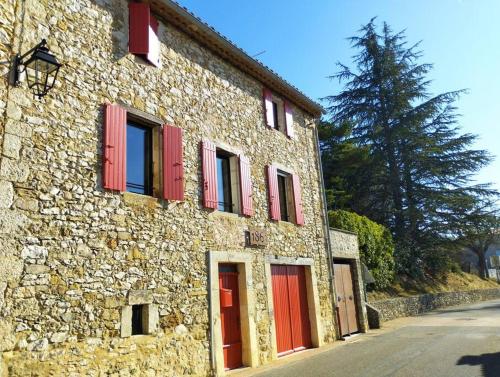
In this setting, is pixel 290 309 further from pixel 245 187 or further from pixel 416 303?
pixel 416 303

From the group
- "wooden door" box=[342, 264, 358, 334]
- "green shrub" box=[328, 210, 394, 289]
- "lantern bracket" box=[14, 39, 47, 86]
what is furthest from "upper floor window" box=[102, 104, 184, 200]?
"green shrub" box=[328, 210, 394, 289]

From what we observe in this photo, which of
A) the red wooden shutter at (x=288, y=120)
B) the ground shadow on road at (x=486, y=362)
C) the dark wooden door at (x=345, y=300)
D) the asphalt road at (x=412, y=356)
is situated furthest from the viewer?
the dark wooden door at (x=345, y=300)

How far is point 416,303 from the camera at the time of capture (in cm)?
1661

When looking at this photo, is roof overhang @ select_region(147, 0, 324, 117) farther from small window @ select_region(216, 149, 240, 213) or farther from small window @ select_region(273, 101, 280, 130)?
small window @ select_region(216, 149, 240, 213)

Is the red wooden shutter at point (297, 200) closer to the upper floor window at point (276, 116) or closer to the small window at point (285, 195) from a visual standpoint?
the small window at point (285, 195)

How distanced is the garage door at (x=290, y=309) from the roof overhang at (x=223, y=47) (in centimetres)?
444

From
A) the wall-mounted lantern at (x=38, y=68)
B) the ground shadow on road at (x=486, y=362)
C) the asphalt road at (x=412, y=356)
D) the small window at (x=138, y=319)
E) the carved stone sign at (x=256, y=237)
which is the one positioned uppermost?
the wall-mounted lantern at (x=38, y=68)

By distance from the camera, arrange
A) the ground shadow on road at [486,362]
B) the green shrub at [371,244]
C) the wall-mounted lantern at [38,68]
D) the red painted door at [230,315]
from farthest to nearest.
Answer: the green shrub at [371,244] → the red painted door at [230,315] → the ground shadow on road at [486,362] → the wall-mounted lantern at [38,68]

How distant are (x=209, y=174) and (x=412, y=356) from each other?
5.07 m

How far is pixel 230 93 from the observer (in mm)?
8633

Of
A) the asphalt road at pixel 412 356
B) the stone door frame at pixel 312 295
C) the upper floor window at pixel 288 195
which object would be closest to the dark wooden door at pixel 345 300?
the asphalt road at pixel 412 356

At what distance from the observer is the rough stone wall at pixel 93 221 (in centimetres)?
461

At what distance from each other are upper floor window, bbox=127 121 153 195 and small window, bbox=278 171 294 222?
3981 millimetres

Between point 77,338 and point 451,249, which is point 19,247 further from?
point 451,249
